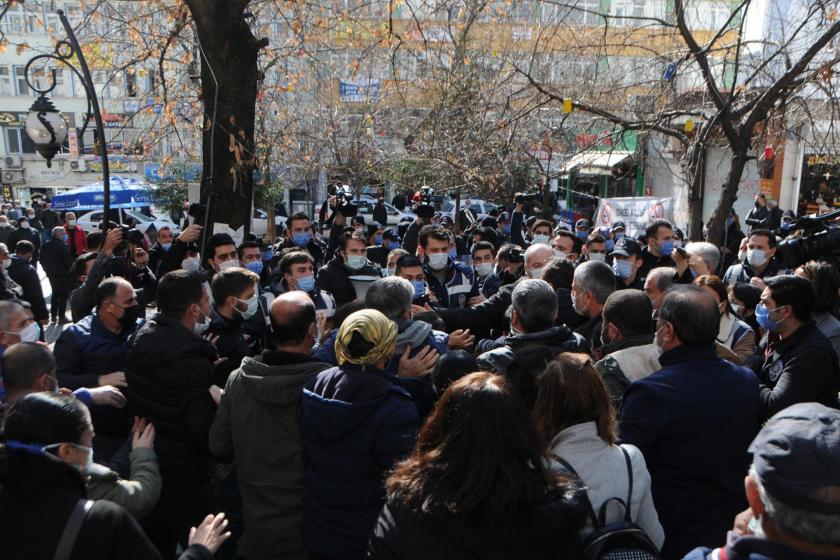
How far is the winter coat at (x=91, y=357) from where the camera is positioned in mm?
3586

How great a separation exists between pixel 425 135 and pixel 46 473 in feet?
48.8

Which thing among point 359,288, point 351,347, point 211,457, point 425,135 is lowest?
point 211,457

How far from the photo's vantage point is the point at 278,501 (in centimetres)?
295

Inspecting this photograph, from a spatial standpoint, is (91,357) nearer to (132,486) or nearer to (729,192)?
(132,486)

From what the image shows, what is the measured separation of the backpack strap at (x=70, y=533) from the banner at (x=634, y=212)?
41.2ft

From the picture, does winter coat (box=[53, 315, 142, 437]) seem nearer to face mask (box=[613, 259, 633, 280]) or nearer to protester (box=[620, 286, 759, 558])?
protester (box=[620, 286, 759, 558])

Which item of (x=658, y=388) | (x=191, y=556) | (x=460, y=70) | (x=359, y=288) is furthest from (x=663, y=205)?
(x=191, y=556)

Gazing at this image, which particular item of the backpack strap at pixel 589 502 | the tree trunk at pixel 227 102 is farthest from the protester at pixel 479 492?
the tree trunk at pixel 227 102

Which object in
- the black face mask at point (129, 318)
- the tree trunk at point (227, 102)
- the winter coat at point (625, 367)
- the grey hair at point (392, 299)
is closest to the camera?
the winter coat at point (625, 367)

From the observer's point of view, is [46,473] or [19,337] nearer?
[46,473]

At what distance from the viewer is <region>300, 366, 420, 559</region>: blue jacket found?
2557 mm

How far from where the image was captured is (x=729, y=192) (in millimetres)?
7598

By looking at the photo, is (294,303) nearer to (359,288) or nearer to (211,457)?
(211,457)

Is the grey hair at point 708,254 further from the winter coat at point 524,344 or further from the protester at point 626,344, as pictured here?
the winter coat at point 524,344
